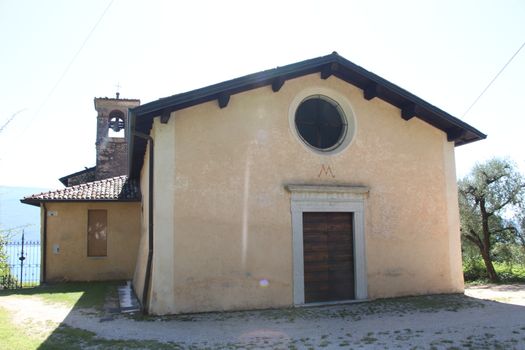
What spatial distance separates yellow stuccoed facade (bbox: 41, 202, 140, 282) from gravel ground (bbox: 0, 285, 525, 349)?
4775mm

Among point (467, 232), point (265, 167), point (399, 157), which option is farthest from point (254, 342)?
point (467, 232)

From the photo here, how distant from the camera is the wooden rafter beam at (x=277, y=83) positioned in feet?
29.8

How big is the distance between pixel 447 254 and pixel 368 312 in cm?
322

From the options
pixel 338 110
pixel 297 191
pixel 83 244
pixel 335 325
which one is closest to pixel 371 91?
pixel 338 110

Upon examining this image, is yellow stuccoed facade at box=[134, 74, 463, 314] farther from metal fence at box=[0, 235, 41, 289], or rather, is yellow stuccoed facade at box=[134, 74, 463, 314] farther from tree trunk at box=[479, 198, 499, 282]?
metal fence at box=[0, 235, 41, 289]

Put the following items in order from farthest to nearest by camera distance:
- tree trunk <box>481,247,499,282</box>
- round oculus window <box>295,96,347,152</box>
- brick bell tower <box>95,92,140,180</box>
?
brick bell tower <box>95,92,140,180</box>
tree trunk <box>481,247,499,282</box>
round oculus window <box>295,96,347,152</box>

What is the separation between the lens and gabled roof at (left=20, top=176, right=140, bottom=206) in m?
13.9

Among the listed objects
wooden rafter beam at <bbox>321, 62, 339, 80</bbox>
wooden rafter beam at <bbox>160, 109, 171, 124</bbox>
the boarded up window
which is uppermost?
wooden rafter beam at <bbox>321, 62, 339, 80</bbox>

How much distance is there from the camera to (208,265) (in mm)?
8336

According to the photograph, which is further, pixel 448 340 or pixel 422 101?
pixel 422 101

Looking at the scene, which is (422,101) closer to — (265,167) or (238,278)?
(265,167)

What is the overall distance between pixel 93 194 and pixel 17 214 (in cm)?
659

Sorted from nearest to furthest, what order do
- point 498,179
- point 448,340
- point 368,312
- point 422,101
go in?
point 448,340 → point 368,312 → point 422,101 → point 498,179

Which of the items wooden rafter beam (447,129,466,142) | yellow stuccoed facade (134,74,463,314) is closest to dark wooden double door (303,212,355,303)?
yellow stuccoed facade (134,74,463,314)
